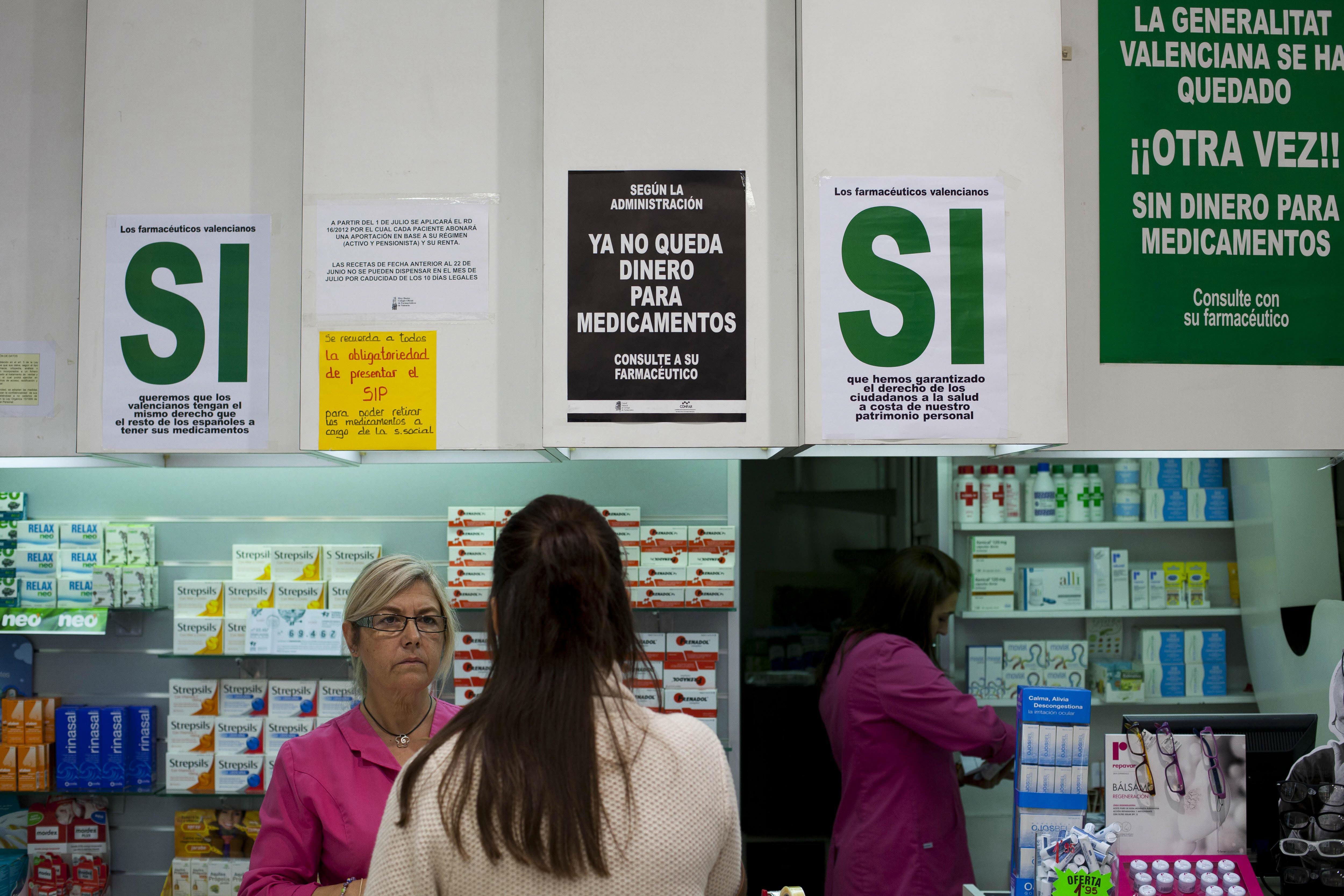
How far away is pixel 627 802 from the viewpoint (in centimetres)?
132

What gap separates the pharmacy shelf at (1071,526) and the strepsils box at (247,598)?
2976 mm

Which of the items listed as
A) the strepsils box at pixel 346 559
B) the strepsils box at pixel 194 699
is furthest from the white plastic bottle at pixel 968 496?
the strepsils box at pixel 194 699

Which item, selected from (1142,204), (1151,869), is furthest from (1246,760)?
(1142,204)

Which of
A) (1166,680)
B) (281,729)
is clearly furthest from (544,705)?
(1166,680)

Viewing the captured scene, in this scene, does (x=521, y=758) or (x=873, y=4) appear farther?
(x=873, y=4)

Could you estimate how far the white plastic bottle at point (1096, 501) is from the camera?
436cm

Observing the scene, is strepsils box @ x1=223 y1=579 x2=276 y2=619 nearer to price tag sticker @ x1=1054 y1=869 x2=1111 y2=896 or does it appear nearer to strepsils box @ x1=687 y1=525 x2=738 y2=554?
strepsils box @ x1=687 y1=525 x2=738 y2=554

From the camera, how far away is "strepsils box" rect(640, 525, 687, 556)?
354 centimetres

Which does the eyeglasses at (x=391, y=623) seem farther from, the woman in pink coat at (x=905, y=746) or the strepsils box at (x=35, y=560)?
the strepsils box at (x=35, y=560)

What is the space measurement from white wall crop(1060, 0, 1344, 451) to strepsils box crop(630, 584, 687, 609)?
1538 millimetres

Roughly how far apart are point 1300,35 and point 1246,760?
1.95m

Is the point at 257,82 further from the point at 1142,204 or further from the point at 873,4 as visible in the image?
the point at 1142,204

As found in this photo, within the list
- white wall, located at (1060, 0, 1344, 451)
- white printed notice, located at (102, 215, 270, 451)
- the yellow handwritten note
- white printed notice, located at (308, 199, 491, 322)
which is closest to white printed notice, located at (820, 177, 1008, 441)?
white wall, located at (1060, 0, 1344, 451)

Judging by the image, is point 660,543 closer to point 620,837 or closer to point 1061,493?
point 1061,493
